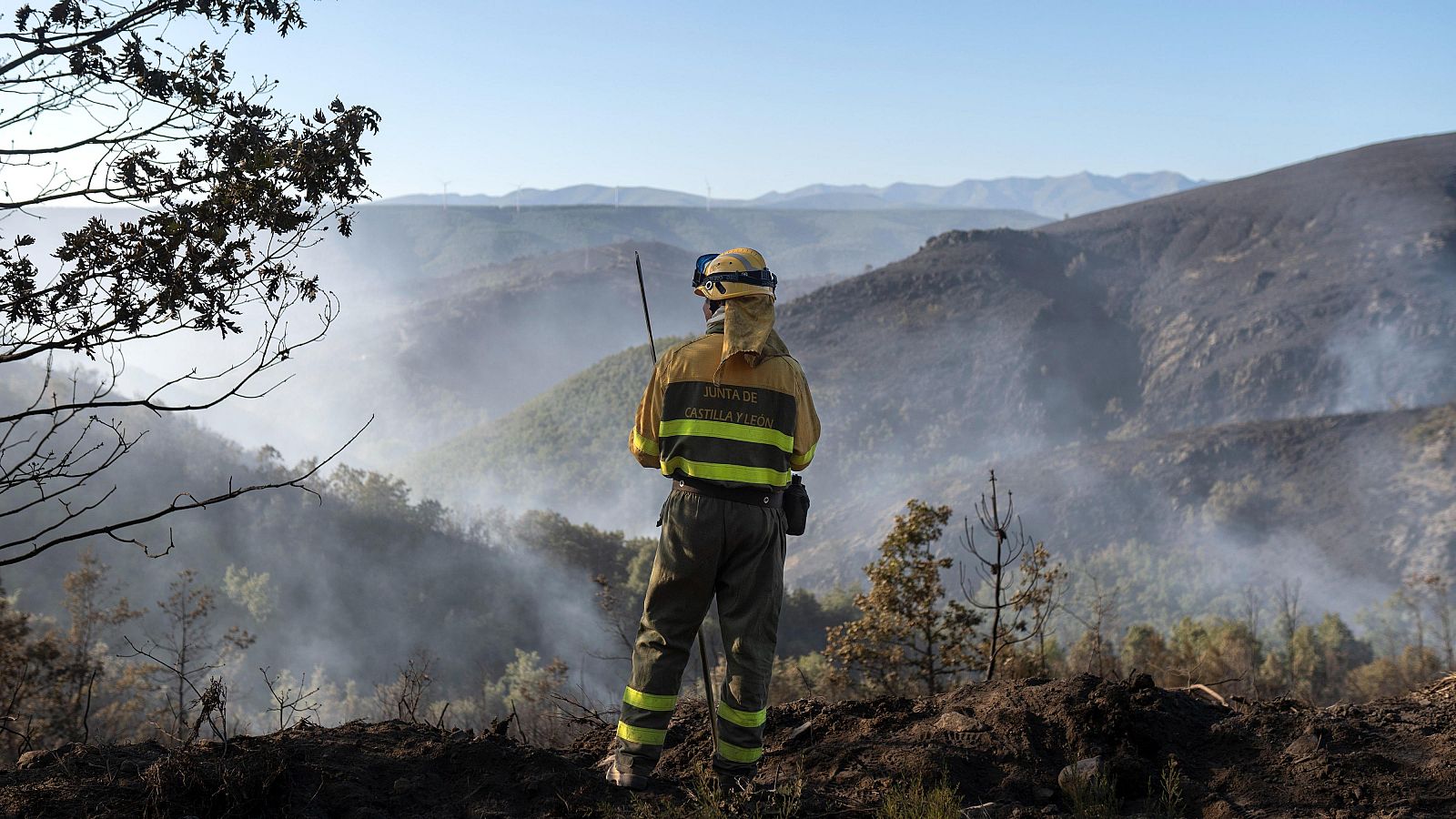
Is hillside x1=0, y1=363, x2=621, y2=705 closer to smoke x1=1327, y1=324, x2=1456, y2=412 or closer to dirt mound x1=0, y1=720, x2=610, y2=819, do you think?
dirt mound x1=0, y1=720, x2=610, y2=819

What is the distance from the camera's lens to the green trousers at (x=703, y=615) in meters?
4.79

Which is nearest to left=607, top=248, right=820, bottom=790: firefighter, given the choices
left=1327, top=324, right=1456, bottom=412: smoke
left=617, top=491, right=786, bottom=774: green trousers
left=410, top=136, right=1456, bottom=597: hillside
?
left=617, top=491, right=786, bottom=774: green trousers

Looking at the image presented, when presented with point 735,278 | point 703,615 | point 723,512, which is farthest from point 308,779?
point 735,278

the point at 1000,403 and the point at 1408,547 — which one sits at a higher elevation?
the point at 1000,403

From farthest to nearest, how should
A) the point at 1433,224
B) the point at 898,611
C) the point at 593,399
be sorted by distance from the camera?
1. the point at 593,399
2. the point at 1433,224
3. the point at 898,611

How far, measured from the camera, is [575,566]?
60.3 m

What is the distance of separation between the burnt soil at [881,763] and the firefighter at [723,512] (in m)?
0.29

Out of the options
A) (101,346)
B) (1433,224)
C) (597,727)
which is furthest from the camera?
(1433,224)

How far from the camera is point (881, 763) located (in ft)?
17.5

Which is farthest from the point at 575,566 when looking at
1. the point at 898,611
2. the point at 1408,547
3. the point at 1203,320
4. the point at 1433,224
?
the point at 1433,224

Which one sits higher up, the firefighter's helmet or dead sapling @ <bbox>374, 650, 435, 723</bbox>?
the firefighter's helmet

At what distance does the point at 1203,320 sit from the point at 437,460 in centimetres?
8057

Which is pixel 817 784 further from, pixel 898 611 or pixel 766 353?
pixel 898 611

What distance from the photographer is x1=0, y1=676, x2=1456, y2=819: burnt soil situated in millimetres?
4570
